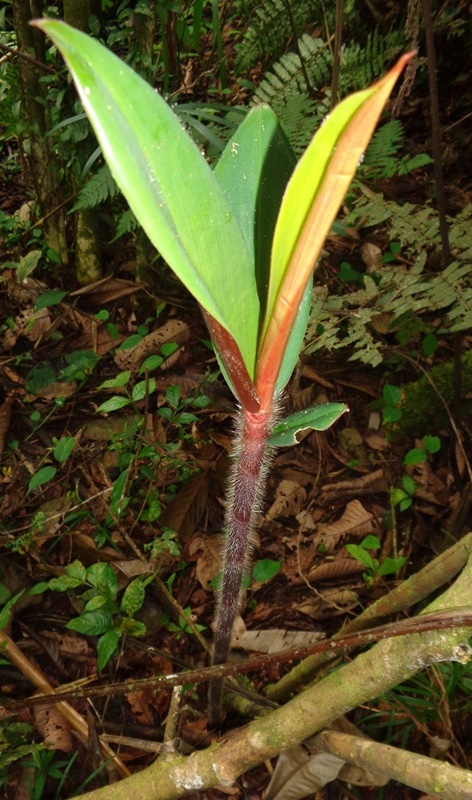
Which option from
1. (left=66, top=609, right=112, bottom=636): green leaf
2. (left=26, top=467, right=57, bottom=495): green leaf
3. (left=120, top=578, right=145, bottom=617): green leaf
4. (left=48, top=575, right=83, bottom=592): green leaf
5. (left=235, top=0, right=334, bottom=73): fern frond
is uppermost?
(left=235, top=0, right=334, bottom=73): fern frond

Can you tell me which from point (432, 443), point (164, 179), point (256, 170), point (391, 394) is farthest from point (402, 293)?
point (164, 179)

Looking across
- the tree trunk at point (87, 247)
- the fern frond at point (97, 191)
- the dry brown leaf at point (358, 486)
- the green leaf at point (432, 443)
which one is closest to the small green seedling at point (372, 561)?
the dry brown leaf at point (358, 486)

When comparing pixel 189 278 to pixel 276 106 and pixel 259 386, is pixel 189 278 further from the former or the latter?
pixel 276 106

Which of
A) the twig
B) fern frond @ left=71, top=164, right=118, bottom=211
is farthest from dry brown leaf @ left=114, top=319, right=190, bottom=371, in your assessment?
the twig

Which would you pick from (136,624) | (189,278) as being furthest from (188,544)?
(189,278)

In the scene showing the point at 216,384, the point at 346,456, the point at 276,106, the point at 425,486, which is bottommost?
the point at 425,486

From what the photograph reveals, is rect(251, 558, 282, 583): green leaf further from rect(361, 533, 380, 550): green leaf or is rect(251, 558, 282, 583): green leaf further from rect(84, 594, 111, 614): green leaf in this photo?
rect(84, 594, 111, 614): green leaf
